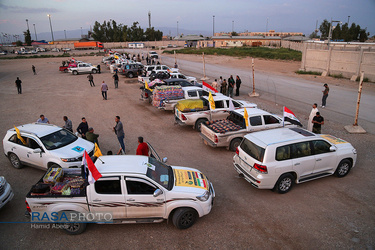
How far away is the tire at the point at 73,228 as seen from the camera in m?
5.94

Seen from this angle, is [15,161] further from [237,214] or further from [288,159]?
[288,159]

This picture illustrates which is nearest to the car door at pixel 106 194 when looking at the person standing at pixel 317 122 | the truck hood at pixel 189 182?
the truck hood at pixel 189 182

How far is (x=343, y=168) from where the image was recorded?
8.46 meters

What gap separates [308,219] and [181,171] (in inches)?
141

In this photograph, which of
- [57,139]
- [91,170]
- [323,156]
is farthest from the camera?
[57,139]

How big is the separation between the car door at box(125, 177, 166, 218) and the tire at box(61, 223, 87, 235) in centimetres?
120

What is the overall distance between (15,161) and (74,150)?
2.59 m

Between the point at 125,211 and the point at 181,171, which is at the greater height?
the point at 181,171

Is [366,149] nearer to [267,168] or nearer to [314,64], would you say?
[267,168]

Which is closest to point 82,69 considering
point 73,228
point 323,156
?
point 73,228

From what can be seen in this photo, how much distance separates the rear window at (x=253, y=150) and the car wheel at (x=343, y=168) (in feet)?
9.98

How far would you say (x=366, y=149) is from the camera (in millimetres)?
10586

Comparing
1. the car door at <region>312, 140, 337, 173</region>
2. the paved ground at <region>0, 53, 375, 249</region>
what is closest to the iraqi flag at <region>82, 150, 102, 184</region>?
the paved ground at <region>0, 53, 375, 249</region>

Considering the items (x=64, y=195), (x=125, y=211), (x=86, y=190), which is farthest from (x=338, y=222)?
(x=64, y=195)
